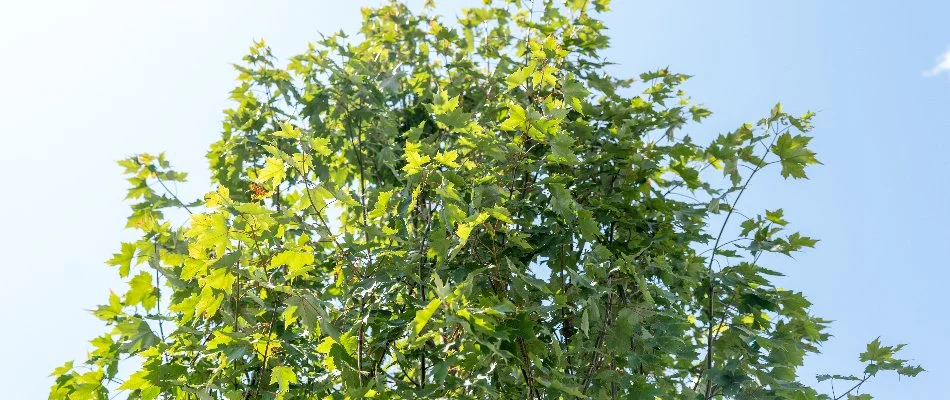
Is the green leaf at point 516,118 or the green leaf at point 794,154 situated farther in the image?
the green leaf at point 794,154

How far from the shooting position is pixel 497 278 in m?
3.22

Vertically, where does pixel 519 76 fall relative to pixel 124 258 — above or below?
above

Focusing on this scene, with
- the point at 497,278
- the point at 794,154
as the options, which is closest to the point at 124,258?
the point at 497,278

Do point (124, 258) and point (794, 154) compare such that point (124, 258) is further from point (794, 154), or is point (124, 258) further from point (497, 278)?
point (794, 154)

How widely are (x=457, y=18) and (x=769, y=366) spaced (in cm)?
339

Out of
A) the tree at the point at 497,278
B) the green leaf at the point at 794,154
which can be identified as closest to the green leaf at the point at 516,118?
the tree at the point at 497,278

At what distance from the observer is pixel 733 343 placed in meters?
3.79

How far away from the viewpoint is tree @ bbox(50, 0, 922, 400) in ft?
9.20

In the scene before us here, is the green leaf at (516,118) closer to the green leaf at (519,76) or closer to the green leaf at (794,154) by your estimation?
the green leaf at (519,76)

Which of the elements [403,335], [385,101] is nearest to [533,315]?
[403,335]

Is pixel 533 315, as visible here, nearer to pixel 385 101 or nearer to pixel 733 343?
pixel 733 343

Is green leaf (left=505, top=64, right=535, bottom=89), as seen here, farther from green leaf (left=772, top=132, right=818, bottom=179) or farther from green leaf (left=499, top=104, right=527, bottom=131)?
green leaf (left=772, top=132, right=818, bottom=179)

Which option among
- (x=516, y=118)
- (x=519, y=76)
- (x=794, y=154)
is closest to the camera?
(x=516, y=118)

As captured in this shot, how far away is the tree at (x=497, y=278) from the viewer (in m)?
2.80
